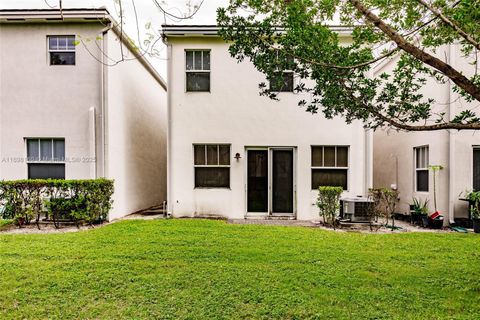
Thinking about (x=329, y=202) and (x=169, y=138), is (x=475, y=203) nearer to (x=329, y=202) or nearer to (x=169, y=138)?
(x=329, y=202)

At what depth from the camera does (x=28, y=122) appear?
8766 millimetres

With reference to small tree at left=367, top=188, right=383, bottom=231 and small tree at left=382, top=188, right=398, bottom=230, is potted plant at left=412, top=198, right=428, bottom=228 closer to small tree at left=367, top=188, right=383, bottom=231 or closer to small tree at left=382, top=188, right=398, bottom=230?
small tree at left=382, top=188, right=398, bottom=230

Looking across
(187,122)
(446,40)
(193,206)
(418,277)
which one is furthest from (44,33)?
(418,277)

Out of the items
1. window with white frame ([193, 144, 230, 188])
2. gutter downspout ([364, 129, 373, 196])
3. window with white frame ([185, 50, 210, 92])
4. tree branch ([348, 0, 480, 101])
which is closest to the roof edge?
window with white frame ([185, 50, 210, 92])

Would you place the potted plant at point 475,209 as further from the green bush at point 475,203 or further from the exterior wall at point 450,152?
the exterior wall at point 450,152

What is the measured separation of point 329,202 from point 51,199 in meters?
7.44

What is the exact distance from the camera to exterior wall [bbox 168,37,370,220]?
916 cm

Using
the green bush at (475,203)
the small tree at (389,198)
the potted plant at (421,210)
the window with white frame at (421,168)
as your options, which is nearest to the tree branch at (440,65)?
the small tree at (389,198)

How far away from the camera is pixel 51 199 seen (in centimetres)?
759

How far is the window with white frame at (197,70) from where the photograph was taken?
9.33m

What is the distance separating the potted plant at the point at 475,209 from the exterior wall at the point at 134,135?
9.44 meters

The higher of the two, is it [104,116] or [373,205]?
[104,116]

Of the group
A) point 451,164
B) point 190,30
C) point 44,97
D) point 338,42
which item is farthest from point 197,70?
point 451,164

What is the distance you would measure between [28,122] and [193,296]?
321 inches
